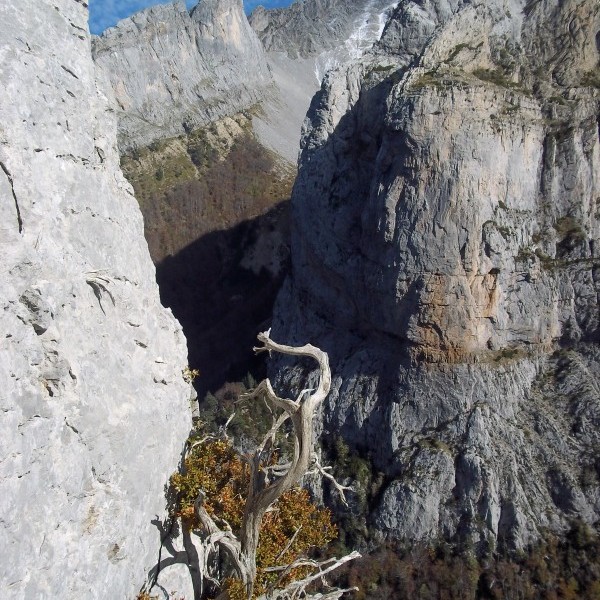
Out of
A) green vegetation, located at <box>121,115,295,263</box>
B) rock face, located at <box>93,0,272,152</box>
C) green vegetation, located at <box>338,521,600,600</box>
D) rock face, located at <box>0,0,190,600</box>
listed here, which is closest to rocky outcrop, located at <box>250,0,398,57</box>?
rock face, located at <box>93,0,272,152</box>

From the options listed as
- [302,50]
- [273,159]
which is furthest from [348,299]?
[302,50]

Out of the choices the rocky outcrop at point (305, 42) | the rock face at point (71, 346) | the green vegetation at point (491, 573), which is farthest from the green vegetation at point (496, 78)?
the rocky outcrop at point (305, 42)

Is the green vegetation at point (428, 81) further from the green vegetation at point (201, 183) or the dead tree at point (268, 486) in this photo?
A: the green vegetation at point (201, 183)

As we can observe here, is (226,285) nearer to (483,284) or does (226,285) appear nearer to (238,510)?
(483,284)

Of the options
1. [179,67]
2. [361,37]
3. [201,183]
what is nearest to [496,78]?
[201,183]

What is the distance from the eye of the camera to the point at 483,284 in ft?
116

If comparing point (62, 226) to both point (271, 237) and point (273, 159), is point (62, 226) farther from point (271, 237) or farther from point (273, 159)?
point (273, 159)

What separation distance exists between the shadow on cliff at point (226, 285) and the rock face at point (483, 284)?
1890 centimetres

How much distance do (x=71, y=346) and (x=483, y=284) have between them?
30.2 m

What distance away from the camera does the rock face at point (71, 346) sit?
7348 mm

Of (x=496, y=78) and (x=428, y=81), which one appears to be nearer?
(x=428, y=81)

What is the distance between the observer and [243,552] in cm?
1077

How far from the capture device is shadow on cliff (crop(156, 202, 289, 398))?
56719 millimetres

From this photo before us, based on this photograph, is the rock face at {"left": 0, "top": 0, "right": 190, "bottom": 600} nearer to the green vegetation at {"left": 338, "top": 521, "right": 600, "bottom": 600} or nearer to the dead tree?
the dead tree
